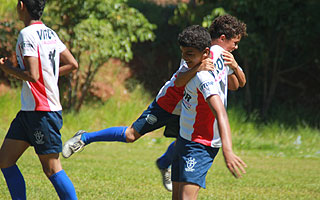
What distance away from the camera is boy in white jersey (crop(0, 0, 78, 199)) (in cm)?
374

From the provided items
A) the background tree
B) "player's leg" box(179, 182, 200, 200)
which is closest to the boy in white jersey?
"player's leg" box(179, 182, 200, 200)

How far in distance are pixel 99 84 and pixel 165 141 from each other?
3714 mm

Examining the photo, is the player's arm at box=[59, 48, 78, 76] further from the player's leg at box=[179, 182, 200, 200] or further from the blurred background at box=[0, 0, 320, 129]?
the blurred background at box=[0, 0, 320, 129]

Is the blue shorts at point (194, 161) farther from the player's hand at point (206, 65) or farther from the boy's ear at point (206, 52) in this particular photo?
the boy's ear at point (206, 52)

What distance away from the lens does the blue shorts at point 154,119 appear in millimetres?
4770

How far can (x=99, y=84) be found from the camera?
15227mm

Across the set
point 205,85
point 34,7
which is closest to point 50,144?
point 34,7

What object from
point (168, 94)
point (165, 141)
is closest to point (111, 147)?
point (165, 141)

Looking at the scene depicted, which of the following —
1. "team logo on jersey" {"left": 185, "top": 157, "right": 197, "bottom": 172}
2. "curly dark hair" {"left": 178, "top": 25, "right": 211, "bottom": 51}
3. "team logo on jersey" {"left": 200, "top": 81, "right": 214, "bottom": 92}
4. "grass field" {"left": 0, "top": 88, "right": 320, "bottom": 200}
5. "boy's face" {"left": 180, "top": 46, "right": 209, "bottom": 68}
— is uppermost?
"curly dark hair" {"left": 178, "top": 25, "right": 211, "bottom": 51}

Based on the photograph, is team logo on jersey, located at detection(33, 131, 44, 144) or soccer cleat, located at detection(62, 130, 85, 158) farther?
soccer cleat, located at detection(62, 130, 85, 158)

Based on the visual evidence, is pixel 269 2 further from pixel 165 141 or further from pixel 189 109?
pixel 189 109

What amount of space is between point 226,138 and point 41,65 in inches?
60.6

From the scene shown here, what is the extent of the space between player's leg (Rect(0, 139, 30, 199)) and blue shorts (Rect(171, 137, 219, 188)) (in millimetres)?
1258

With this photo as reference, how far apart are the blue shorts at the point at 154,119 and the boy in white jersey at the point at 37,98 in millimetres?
1113
